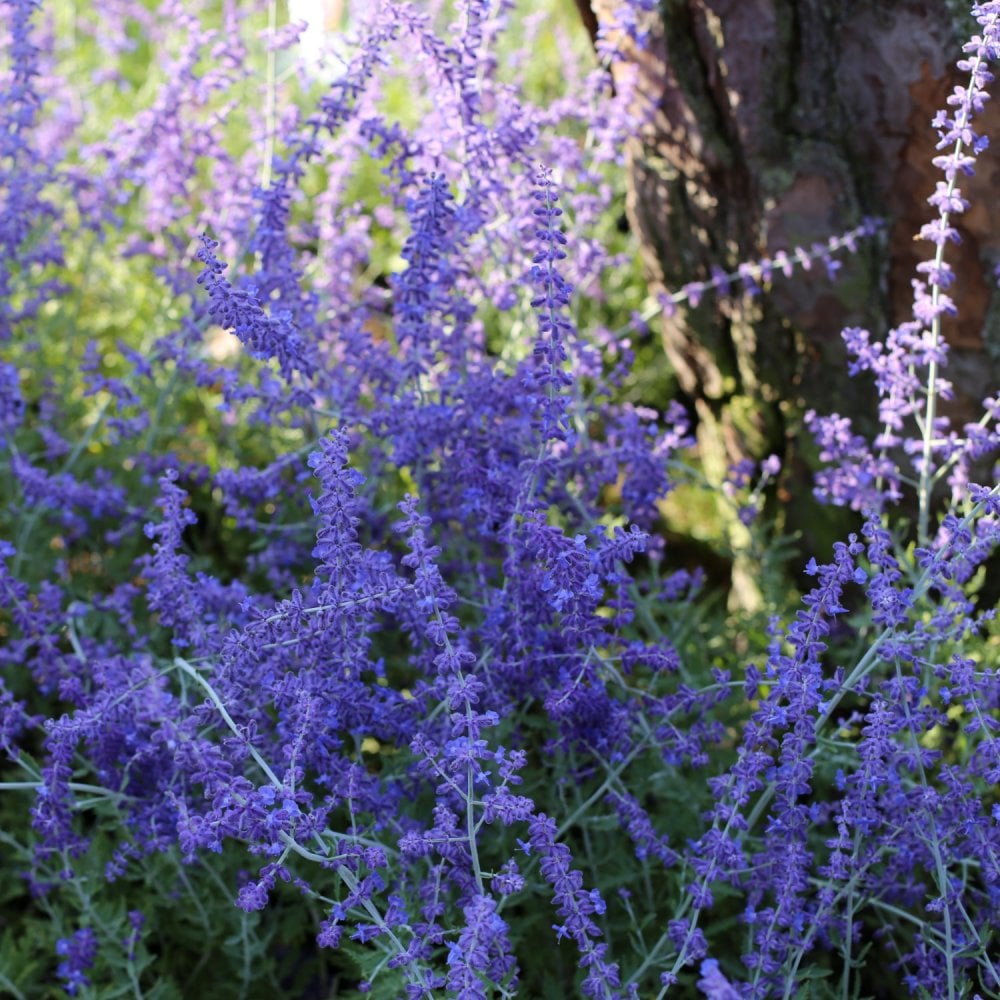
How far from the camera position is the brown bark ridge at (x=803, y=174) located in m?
3.08

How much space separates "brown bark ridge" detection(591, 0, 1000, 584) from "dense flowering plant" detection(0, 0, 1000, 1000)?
0.13 m

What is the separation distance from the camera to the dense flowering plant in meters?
2.09

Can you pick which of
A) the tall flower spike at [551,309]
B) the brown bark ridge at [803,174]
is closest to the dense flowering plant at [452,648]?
the tall flower spike at [551,309]

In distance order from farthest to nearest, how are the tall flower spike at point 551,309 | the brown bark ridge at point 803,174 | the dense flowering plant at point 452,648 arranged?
1. the brown bark ridge at point 803,174
2. the tall flower spike at point 551,309
3. the dense flowering plant at point 452,648

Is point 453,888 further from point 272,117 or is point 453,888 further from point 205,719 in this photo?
point 272,117

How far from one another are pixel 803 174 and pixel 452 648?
1.85 m

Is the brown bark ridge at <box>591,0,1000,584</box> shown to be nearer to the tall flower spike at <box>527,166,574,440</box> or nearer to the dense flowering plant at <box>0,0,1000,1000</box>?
the dense flowering plant at <box>0,0,1000,1000</box>

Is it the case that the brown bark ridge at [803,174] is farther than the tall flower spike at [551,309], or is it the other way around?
the brown bark ridge at [803,174]

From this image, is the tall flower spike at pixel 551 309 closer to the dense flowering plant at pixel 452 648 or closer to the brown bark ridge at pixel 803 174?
the dense flowering plant at pixel 452 648

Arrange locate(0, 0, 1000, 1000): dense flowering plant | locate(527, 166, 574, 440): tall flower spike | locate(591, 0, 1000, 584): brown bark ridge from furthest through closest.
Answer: locate(591, 0, 1000, 584): brown bark ridge
locate(527, 166, 574, 440): tall flower spike
locate(0, 0, 1000, 1000): dense flowering plant

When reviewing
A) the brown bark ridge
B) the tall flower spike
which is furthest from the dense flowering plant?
the brown bark ridge

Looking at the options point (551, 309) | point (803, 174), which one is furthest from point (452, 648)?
point (803, 174)

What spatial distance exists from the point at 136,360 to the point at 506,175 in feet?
3.48

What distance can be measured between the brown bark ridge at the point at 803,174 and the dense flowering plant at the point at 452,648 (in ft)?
0.43
